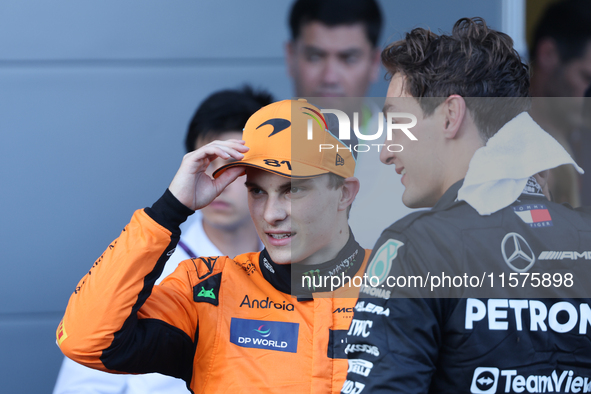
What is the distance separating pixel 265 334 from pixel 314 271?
0.66 feet

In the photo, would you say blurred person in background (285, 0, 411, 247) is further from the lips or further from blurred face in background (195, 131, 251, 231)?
the lips

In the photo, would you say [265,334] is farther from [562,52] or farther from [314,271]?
[562,52]

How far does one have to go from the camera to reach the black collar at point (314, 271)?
Result: 1.31 metres

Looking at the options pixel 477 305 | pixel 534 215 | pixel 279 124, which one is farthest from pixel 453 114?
pixel 279 124

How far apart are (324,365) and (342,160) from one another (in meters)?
0.50

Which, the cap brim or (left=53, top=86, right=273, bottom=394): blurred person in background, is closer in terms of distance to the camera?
the cap brim

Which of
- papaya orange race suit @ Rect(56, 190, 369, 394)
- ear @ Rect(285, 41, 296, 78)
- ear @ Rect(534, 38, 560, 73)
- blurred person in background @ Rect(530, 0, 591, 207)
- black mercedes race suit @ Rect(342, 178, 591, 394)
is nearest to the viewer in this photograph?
black mercedes race suit @ Rect(342, 178, 591, 394)

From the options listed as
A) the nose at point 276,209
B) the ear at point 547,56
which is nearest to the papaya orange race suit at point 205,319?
the nose at point 276,209

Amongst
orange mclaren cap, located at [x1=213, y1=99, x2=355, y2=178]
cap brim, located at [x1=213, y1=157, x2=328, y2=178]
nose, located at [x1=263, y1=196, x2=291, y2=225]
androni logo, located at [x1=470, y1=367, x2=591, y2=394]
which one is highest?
orange mclaren cap, located at [x1=213, y1=99, x2=355, y2=178]

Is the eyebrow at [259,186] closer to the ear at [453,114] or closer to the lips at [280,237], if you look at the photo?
the lips at [280,237]

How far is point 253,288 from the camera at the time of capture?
1350 millimetres

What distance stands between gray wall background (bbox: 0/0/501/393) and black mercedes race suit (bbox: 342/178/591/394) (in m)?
1.49

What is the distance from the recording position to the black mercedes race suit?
33.5 inches

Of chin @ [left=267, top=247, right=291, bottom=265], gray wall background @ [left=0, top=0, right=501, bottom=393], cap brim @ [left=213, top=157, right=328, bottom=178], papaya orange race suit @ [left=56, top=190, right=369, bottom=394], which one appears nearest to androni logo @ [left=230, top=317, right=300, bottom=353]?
papaya orange race suit @ [left=56, top=190, right=369, bottom=394]
